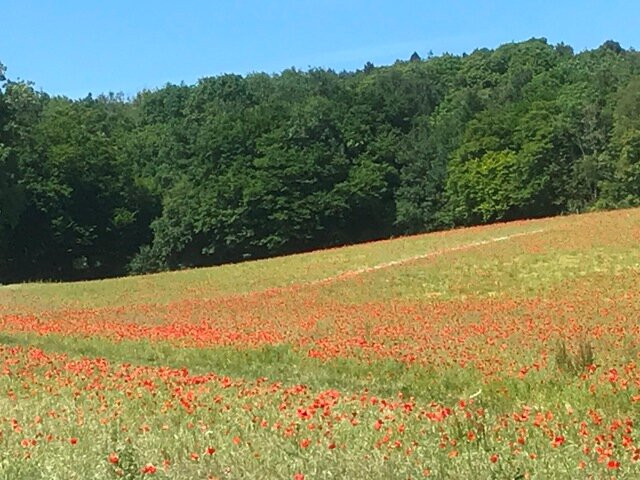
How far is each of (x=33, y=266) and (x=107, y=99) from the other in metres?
78.6

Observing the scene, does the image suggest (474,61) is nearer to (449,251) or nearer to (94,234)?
(94,234)

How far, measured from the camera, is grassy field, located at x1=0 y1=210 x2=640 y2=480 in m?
6.76

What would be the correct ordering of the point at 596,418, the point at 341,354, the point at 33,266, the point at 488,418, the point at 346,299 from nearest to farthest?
the point at 596,418, the point at 488,418, the point at 341,354, the point at 346,299, the point at 33,266

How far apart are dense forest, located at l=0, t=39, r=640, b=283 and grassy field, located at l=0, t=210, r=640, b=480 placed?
4384 cm

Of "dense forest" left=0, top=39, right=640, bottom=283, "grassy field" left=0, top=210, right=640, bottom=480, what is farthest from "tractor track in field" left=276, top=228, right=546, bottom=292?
"dense forest" left=0, top=39, right=640, bottom=283

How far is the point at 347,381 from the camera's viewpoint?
559 inches

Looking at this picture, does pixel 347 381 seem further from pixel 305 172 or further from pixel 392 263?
pixel 305 172

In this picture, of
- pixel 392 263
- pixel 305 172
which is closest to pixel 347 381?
pixel 392 263

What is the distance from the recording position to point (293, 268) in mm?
48281

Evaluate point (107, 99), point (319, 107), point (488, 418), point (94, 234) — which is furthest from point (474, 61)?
point (488, 418)

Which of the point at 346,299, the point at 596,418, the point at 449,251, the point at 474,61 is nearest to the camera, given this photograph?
the point at 596,418

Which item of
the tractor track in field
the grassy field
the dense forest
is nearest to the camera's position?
the grassy field

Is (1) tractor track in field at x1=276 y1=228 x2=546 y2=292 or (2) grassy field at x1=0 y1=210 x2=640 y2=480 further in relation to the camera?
(1) tractor track in field at x1=276 y1=228 x2=546 y2=292

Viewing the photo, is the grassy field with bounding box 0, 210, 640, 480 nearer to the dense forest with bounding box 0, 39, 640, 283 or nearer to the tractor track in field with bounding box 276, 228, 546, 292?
the tractor track in field with bounding box 276, 228, 546, 292
